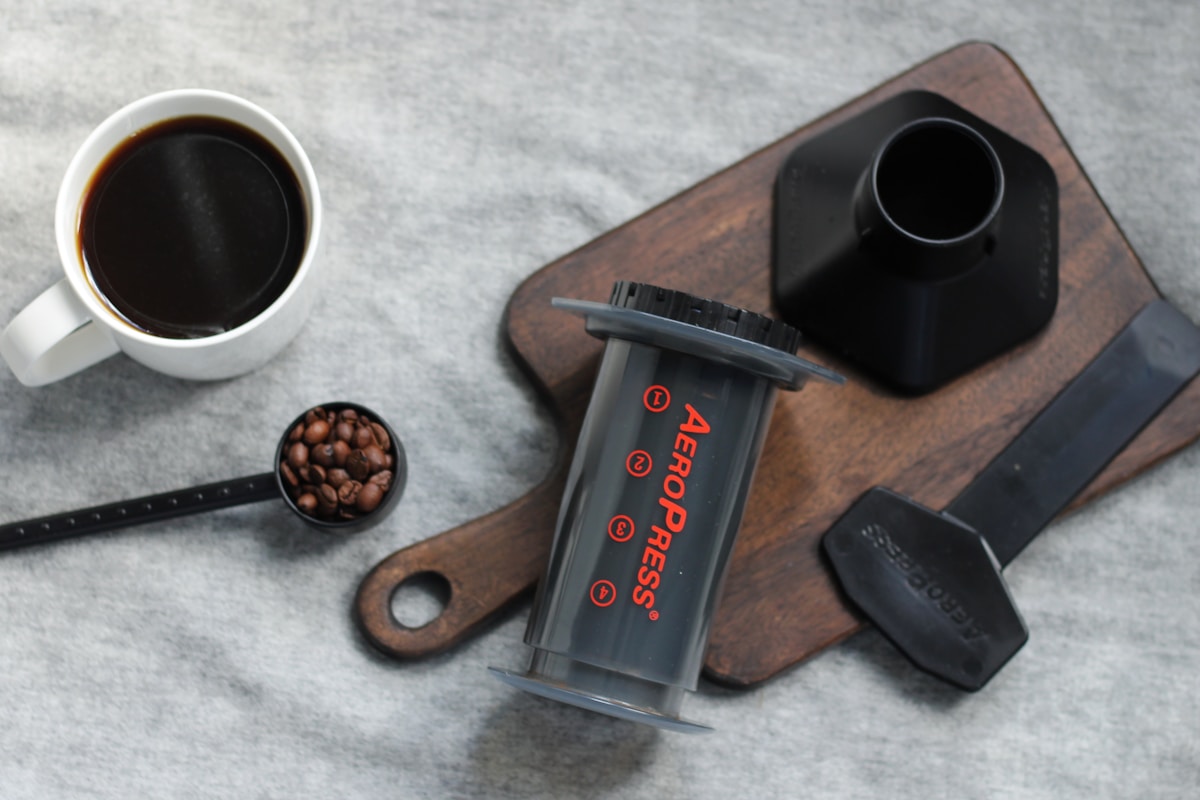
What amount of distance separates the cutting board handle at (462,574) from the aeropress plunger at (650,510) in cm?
7

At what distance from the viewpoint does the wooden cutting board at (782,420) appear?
0.67 m

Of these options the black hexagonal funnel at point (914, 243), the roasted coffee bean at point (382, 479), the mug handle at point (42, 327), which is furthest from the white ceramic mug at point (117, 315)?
the black hexagonal funnel at point (914, 243)

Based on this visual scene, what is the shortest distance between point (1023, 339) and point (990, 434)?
65mm

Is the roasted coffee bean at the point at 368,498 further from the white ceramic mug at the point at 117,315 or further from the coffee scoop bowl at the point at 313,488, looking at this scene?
the white ceramic mug at the point at 117,315

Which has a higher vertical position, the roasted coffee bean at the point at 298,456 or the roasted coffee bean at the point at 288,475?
the roasted coffee bean at the point at 298,456

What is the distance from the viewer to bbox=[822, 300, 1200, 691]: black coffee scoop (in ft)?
2.20

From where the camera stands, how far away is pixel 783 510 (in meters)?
0.67

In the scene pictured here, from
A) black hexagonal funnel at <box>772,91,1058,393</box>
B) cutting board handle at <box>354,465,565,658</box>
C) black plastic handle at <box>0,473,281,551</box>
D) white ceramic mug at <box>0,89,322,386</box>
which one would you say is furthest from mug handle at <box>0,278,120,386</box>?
black hexagonal funnel at <box>772,91,1058,393</box>

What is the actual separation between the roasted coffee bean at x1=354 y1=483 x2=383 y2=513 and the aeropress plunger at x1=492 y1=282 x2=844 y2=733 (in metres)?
0.13

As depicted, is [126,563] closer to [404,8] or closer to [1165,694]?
[404,8]

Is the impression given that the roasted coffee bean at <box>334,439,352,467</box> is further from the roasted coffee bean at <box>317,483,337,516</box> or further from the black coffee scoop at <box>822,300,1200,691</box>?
the black coffee scoop at <box>822,300,1200,691</box>

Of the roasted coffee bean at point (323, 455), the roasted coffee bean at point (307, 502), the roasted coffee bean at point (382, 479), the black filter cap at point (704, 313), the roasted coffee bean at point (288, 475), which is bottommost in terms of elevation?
A: the roasted coffee bean at point (307, 502)

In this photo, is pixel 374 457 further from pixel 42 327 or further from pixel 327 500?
pixel 42 327

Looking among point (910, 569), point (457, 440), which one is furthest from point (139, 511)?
point (910, 569)
